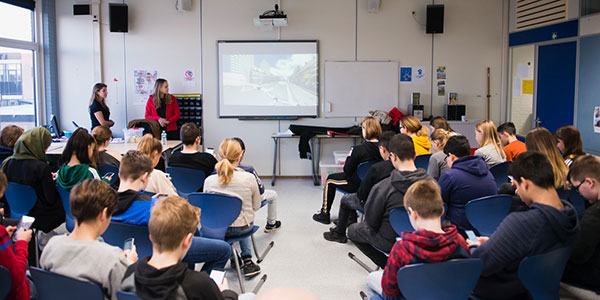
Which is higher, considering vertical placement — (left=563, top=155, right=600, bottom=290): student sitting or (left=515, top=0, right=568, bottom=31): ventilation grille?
(left=515, top=0, right=568, bottom=31): ventilation grille

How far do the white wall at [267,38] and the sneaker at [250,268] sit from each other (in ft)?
13.3

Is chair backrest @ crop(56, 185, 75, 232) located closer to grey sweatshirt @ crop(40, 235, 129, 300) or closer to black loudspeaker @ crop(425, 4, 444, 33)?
grey sweatshirt @ crop(40, 235, 129, 300)

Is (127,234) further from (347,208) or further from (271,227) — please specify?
(271,227)

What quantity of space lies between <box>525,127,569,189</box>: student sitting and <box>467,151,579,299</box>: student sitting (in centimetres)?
111

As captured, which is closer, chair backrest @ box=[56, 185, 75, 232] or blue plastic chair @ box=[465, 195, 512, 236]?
blue plastic chair @ box=[465, 195, 512, 236]

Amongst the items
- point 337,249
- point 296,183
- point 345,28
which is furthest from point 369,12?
point 337,249

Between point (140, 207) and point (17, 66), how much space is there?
18.3ft

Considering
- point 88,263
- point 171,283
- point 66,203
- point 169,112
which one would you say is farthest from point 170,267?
point 169,112

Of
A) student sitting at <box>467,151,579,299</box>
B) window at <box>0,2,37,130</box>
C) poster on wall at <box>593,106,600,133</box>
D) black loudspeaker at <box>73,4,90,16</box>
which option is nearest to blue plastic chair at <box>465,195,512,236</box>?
student sitting at <box>467,151,579,299</box>

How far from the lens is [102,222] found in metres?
2.07

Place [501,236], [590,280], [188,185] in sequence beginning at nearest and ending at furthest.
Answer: [501,236], [590,280], [188,185]

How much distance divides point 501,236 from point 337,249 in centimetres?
234

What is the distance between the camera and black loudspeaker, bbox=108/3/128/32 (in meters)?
7.28

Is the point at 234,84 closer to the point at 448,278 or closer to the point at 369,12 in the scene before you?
the point at 369,12
